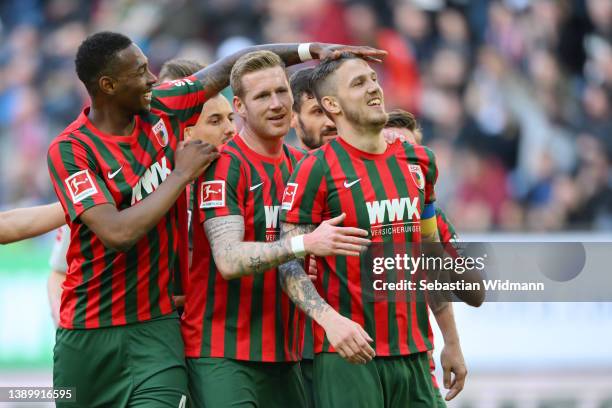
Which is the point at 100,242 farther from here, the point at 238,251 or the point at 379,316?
the point at 379,316

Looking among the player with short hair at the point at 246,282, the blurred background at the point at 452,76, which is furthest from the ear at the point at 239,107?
the blurred background at the point at 452,76

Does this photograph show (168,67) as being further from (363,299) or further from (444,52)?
(444,52)

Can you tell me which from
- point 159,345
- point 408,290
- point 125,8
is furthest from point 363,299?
point 125,8

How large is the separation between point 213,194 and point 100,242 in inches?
22.1

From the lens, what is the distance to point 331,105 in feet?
16.1

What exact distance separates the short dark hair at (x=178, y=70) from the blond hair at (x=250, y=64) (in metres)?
1.09

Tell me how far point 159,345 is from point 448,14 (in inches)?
301

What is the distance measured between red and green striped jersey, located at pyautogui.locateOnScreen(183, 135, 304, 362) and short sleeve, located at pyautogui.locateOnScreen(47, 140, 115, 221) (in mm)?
493

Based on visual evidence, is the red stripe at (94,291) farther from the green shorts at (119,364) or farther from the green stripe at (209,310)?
the green stripe at (209,310)

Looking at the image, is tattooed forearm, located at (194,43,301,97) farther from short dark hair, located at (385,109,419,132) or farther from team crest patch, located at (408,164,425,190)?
team crest patch, located at (408,164,425,190)

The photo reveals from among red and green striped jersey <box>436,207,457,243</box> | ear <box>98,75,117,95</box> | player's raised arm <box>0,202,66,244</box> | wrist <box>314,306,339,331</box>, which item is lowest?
wrist <box>314,306,339,331</box>

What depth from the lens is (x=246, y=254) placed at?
179 inches

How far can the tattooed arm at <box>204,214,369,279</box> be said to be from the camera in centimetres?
432

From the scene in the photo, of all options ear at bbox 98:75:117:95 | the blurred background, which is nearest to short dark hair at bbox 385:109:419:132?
ear at bbox 98:75:117:95
